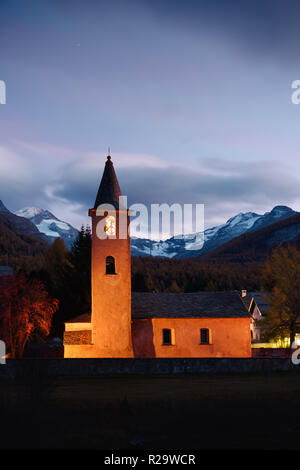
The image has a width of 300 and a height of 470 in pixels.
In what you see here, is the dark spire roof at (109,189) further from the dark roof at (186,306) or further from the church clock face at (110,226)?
the dark roof at (186,306)

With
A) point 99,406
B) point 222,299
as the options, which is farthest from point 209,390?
point 222,299

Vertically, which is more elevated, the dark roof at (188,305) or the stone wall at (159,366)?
the dark roof at (188,305)

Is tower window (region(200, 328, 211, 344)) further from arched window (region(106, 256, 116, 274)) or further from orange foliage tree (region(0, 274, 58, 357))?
orange foliage tree (region(0, 274, 58, 357))

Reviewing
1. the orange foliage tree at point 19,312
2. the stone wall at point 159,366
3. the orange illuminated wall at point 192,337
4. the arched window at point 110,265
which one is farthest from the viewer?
the orange foliage tree at point 19,312

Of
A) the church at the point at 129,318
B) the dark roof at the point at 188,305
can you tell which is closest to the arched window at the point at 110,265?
the church at the point at 129,318

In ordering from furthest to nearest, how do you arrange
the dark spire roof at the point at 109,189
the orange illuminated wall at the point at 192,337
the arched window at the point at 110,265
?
the orange illuminated wall at the point at 192,337, the dark spire roof at the point at 109,189, the arched window at the point at 110,265

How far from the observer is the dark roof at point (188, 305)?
4053 centimetres

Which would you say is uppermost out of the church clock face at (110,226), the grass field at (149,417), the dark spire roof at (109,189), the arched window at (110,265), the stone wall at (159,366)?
the dark spire roof at (109,189)

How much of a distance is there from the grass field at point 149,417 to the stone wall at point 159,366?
4625 millimetres

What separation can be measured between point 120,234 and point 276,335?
1681cm

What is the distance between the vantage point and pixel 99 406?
75.9 feet

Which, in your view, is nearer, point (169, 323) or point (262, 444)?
point (262, 444)
